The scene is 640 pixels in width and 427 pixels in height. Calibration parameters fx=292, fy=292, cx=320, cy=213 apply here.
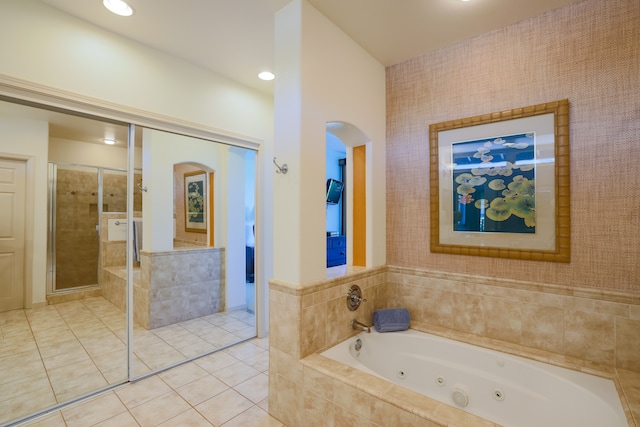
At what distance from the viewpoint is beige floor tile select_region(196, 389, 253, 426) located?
1931 mm

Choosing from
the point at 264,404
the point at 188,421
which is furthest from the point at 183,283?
the point at 264,404

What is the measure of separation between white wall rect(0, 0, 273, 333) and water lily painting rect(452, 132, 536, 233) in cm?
198

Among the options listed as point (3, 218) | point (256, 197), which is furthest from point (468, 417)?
point (3, 218)

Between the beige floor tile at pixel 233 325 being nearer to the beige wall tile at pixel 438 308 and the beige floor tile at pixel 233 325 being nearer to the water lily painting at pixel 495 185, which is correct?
the beige wall tile at pixel 438 308

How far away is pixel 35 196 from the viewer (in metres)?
2.29

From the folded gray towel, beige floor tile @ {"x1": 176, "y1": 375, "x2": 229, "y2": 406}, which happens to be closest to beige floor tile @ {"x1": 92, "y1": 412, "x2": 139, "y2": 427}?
beige floor tile @ {"x1": 176, "y1": 375, "x2": 229, "y2": 406}

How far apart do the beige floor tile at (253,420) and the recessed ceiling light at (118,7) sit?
280 cm

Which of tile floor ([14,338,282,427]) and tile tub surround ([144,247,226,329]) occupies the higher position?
tile tub surround ([144,247,226,329])

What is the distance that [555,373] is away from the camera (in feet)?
5.69

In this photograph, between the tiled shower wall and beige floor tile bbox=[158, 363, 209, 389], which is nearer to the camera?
beige floor tile bbox=[158, 363, 209, 389]

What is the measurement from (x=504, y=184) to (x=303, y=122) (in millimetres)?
1488

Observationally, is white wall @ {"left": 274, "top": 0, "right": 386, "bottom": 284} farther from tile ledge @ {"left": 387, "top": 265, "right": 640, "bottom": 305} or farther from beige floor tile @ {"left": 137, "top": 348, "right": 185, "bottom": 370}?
beige floor tile @ {"left": 137, "top": 348, "right": 185, "bottom": 370}

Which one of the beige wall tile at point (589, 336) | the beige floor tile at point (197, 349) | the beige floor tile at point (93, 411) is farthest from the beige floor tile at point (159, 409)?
the beige wall tile at point (589, 336)

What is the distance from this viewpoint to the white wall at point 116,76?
1.78 meters
